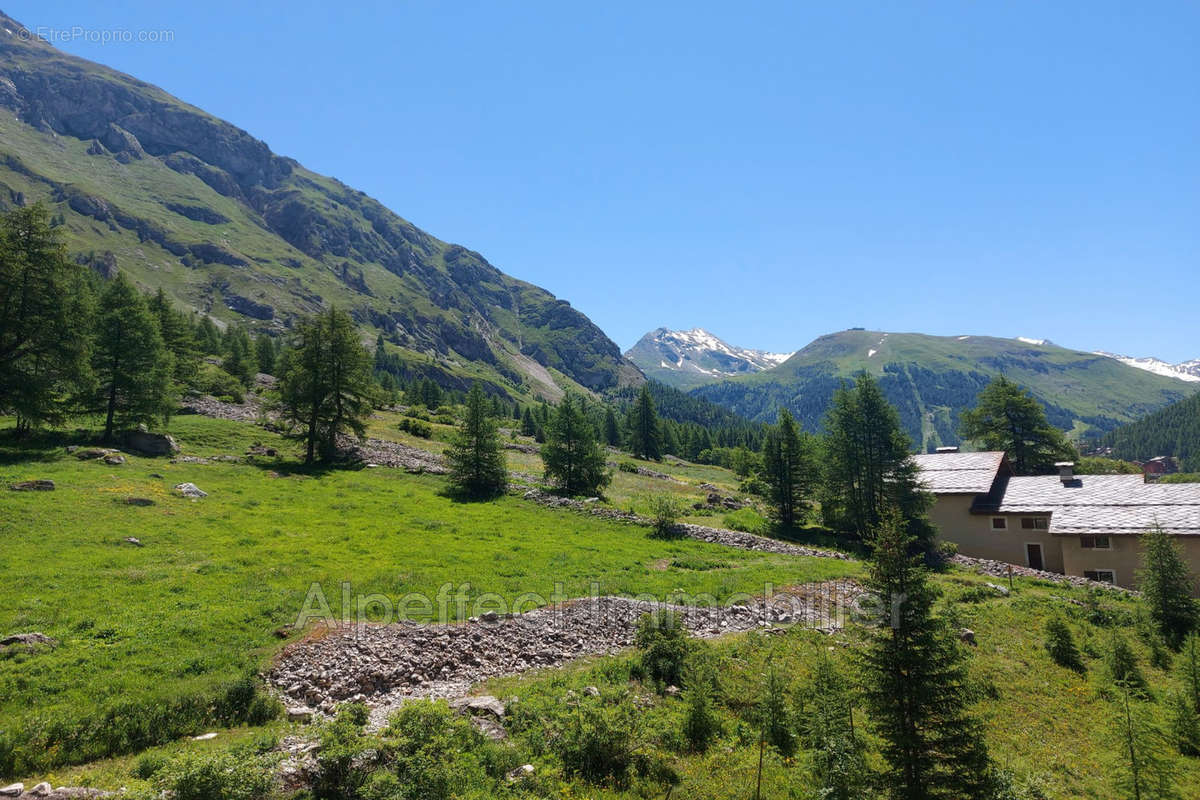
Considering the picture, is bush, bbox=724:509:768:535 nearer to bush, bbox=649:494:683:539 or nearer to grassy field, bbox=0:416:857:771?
bush, bbox=649:494:683:539

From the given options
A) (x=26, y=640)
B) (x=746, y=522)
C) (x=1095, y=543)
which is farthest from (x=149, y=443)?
(x=1095, y=543)

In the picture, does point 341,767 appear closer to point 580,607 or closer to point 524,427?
point 580,607

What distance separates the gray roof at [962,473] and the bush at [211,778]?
4752 cm

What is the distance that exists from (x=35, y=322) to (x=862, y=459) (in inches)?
2378

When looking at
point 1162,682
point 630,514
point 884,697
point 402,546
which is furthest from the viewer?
point 630,514

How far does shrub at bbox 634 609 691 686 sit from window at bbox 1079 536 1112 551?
3632cm

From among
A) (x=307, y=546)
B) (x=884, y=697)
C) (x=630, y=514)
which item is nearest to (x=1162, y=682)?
(x=884, y=697)

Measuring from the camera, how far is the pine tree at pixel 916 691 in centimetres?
899

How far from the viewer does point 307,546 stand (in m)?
24.4

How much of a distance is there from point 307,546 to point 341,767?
17091 millimetres

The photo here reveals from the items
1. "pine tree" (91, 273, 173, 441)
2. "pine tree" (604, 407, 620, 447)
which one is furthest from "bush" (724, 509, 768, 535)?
"pine tree" (604, 407, 620, 447)

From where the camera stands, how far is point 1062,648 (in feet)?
68.6

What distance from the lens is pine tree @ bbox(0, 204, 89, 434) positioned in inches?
1208

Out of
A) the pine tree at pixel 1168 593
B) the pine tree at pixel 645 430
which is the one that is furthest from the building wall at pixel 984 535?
the pine tree at pixel 645 430
